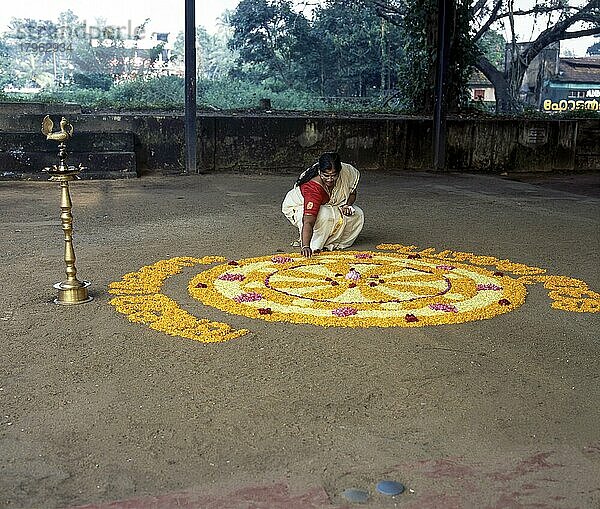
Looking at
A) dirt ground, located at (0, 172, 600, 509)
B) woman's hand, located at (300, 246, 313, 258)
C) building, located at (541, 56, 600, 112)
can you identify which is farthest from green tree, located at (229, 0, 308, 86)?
dirt ground, located at (0, 172, 600, 509)

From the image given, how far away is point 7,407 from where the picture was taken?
3318 millimetres

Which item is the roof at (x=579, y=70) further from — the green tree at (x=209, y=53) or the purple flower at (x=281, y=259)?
the purple flower at (x=281, y=259)

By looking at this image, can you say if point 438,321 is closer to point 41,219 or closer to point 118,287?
point 118,287

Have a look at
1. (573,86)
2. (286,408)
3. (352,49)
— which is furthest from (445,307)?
(573,86)

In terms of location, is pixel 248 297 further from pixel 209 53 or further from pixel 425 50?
pixel 425 50

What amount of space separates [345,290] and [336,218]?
153 centimetres

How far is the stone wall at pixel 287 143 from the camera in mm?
12250

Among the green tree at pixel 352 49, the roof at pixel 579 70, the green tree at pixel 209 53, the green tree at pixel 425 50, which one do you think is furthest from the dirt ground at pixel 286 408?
the roof at pixel 579 70

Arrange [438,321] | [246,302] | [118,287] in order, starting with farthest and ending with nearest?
[118,287], [246,302], [438,321]

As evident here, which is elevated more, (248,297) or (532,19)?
(532,19)

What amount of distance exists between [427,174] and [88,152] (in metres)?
6.02

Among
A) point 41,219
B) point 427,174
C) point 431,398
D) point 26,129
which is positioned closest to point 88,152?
point 26,129

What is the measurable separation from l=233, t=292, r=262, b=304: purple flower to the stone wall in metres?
7.67

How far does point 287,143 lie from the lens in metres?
13.8
